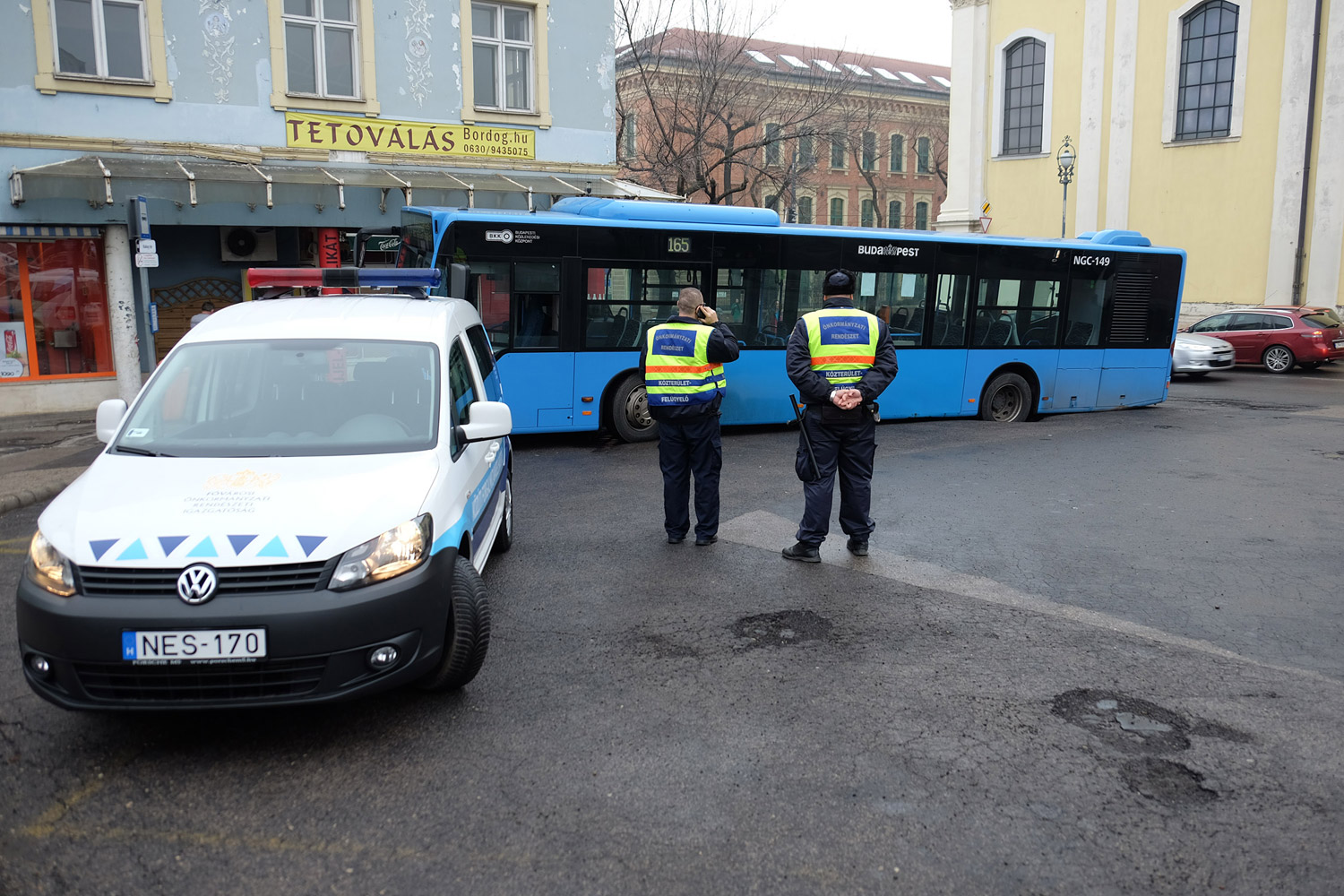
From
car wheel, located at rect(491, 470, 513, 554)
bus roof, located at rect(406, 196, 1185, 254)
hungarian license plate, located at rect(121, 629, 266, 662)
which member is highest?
bus roof, located at rect(406, 196, 1185, 254)

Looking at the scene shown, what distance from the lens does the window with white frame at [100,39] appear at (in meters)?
15.0

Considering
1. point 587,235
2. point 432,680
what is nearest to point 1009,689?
point 432,680

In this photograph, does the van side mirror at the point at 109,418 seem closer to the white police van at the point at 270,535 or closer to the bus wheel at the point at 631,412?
the white police van at the point at 270,535

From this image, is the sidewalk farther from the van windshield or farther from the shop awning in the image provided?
the shop awning

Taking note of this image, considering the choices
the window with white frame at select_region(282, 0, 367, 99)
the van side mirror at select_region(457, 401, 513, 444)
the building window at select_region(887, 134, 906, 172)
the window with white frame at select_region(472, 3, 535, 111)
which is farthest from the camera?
the building window at select_region(887, 134, 906, 172)

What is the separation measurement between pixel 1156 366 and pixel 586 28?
10931 mm

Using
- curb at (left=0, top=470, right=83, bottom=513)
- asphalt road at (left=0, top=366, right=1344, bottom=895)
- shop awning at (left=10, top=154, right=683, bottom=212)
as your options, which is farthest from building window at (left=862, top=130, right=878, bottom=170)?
asphalt road at (left=0, top=366, right=1344, bottom=895)

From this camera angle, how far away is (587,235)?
12180mm

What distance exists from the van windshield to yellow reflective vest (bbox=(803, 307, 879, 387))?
253cm

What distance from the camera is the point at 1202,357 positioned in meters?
21.9

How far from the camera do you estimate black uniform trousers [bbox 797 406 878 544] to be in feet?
22.6

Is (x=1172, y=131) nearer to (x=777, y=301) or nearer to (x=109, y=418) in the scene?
(x=777, y=301)

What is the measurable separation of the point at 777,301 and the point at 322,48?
28.3 ft

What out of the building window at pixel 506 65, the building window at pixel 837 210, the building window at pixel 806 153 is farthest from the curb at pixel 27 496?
the building window at pixel 837 210
